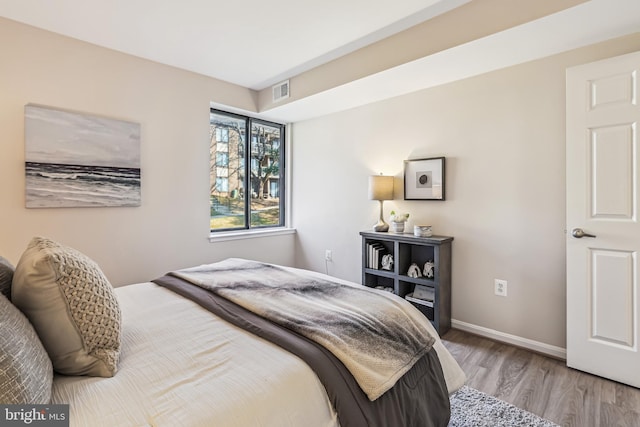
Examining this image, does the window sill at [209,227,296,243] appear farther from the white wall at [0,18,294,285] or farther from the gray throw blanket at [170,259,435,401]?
the gray throw blanket at [170,259,435,401]

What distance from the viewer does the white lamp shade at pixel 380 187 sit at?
3.13 meters

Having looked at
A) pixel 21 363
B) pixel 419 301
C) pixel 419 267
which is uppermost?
pixel 21 363

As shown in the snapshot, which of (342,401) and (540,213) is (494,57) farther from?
(342,401)

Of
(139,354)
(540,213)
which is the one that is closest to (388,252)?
(540,213)

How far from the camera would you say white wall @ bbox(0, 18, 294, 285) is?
2.31 metres

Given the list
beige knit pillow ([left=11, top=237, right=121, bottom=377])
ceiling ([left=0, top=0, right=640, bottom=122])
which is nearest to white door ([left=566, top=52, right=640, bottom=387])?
ceiling ([left=0, top=0, right=640, bottom=122])

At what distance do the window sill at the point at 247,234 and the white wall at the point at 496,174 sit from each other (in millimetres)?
1086

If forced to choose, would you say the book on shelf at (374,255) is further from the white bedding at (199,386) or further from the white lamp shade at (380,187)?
the white bedding at (199,386)

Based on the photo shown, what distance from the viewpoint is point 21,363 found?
728mm

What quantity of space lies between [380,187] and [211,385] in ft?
8.22

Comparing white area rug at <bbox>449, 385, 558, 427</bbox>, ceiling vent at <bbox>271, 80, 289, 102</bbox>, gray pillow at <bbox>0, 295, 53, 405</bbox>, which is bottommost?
white area rug at <bbox>449, 385, 558, 427</bbox>

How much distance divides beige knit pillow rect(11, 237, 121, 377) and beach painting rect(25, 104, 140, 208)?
1816mm

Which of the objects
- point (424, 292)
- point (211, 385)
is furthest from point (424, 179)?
point (211, 385)
